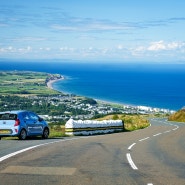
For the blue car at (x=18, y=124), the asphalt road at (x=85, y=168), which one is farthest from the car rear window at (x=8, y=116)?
A: the asphalt road at (x=85, y=168)

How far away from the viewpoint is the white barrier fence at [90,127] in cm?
2802

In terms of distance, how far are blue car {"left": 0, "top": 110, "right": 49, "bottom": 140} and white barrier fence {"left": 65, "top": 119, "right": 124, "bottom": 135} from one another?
5.84m

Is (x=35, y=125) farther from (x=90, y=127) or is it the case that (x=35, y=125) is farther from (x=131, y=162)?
(x=131, y=162)

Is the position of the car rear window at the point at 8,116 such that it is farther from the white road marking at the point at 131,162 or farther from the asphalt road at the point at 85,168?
the white road marking at the point at 131,162

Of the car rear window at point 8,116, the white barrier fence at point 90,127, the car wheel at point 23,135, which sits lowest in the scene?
the white barrier fence at point 90,127

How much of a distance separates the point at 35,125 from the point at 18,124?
5.15 feet

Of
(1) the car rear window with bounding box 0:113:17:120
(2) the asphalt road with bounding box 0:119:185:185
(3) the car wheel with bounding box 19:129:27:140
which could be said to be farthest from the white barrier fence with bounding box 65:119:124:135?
(2) the asphalt road with bounding box 0:119:185:185

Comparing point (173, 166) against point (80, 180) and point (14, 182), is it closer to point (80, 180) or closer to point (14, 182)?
point (80, 180)

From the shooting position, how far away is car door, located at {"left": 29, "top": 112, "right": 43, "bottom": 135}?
71.6 ft

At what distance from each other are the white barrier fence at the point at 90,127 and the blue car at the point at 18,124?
5835 millimetres

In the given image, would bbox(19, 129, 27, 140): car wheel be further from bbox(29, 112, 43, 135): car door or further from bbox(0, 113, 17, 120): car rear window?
bbox(0, 113, 17, 120): car rear window

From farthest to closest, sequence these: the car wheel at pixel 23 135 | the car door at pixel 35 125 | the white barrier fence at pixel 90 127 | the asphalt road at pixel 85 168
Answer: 1. the white barrier fence at pixel 90 127
2. the car door at pixel 35 125
3. the car wheel at pixel 23 135
4. the asphalt road at pixel 85 168

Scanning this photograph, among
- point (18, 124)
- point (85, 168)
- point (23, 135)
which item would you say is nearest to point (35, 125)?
point (23, 135)

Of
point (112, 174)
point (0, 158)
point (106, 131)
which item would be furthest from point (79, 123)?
point (112, 174)
